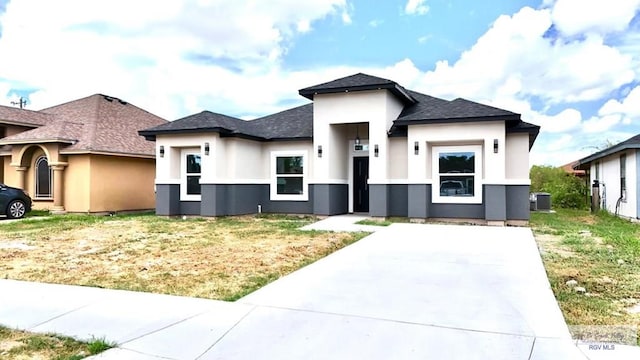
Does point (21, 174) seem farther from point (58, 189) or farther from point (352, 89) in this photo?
point (352, 89)

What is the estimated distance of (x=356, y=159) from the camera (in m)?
15.5

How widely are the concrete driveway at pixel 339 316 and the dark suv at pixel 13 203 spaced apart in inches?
443

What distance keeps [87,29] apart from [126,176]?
579 cm

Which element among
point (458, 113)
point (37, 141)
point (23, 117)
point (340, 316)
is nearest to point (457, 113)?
point (458, 113)

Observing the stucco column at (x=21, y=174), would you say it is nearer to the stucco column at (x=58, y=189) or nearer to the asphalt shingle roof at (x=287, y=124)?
the stucco column at (x=58, y=189)

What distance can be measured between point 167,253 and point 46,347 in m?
4.49

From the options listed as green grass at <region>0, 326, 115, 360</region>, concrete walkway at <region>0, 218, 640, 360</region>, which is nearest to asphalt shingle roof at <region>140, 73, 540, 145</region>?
concrete walkway at <region>0, 218, 640, 360</region>

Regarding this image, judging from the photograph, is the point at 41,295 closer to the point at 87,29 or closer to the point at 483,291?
the point at 483,291

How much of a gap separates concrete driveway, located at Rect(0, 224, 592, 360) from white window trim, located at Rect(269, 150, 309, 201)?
8262 mm

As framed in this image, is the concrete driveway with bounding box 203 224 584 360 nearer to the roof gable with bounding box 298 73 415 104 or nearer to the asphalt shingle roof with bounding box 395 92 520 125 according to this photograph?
the asphalt shingle roof with bounding box 395 92 520 125

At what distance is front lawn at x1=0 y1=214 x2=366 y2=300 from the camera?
5949 mm

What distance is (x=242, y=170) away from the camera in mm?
14648

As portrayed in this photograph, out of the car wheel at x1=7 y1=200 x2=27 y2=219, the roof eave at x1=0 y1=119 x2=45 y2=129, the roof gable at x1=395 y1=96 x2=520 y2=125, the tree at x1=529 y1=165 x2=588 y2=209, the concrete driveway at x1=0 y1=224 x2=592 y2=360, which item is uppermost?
the roof eave at x1=0 y1=119 x2=45 y2=129

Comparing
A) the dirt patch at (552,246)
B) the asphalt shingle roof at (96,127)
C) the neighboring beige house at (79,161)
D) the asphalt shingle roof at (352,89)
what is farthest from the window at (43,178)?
the dirt patch at (552,246)
